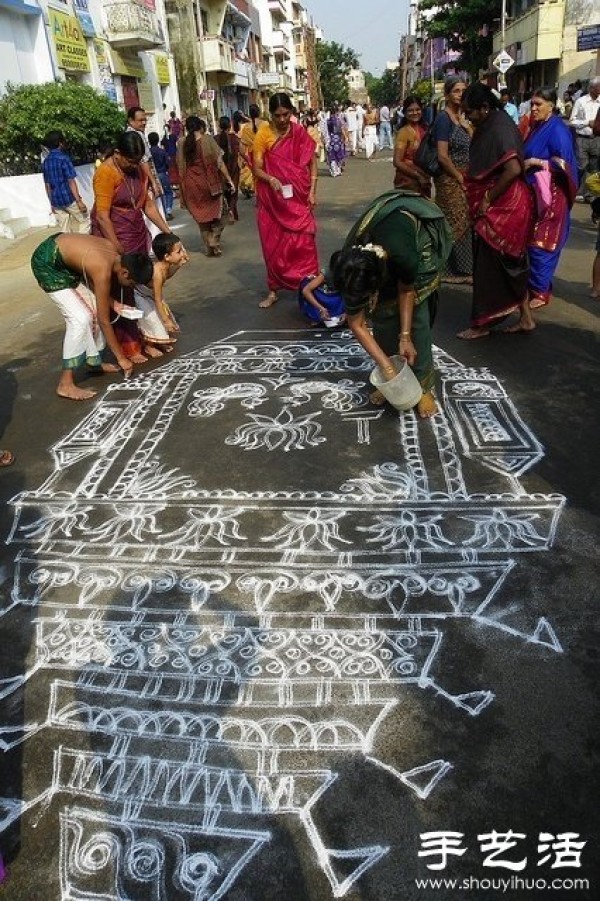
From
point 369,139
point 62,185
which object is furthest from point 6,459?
point 369,139

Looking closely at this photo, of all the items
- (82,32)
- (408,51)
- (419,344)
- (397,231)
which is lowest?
(419,344)

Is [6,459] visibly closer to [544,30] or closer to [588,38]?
[588,38]

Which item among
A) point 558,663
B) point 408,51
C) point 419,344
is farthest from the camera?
point 408,51

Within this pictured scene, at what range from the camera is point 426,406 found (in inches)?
144

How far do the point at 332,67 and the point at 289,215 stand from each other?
7270 cm

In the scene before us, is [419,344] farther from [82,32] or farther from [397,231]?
[82,32]

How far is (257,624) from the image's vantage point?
7.64 ft

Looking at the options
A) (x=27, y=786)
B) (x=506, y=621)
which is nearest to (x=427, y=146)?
(x=506, y=621)

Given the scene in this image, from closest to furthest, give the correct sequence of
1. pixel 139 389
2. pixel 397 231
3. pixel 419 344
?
pixel 397 231 → pixel 419 344 → pixel 139 389

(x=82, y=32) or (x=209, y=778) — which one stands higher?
(x=82, y=32)

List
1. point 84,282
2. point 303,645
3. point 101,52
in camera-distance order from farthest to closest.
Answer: point 101,52, point 84,282, point 303,645

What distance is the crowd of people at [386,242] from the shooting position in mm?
3279

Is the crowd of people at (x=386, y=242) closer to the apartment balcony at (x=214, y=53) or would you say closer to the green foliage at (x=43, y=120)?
the green foliage at (x=43, y=120)

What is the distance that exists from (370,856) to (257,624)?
862 mm
